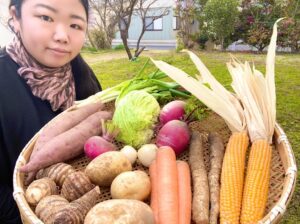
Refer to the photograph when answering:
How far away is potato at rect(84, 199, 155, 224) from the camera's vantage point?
1.00 metres

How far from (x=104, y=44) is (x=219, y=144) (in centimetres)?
1249

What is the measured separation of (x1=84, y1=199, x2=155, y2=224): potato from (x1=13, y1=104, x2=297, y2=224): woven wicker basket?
0.18 m

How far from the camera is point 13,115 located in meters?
1.84

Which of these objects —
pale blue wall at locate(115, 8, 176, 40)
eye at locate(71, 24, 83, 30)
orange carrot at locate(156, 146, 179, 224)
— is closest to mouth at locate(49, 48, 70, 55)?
eye at locate(71, 24, 83, 30)

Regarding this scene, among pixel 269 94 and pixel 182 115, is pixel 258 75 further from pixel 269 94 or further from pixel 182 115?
pixel 182 115

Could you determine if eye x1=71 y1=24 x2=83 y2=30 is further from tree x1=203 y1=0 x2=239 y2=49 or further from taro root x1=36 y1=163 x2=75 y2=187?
tree x1=203 y1=0 x2=239 y2=49

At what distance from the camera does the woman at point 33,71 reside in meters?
1.66

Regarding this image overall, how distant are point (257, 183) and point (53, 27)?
3.81ft

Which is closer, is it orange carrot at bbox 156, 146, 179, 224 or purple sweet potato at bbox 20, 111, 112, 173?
orange carrot at bbox 156, 146, 179, 224

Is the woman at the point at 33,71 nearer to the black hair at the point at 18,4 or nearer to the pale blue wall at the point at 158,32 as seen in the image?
the black hair at the point at 18,4

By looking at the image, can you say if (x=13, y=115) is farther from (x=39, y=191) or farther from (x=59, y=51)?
(x=39, y=191)

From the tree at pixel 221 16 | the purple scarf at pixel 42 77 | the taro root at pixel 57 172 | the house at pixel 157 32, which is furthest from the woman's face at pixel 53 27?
the house at pixel 157 32

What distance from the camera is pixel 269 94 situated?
1615 millimetres

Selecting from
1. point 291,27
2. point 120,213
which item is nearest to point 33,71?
point 120,213
